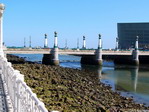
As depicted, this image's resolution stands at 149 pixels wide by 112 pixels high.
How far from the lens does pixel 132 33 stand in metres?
147

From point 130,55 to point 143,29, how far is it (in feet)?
241

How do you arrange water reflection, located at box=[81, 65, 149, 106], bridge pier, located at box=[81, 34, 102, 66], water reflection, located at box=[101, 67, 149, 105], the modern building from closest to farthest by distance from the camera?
water reflection, located at box=[101, 67, 149, 105] < water reflection, located at box=[81, 65, 149, 106] < bridge pier, located at box=[81, 34, 102, 66] < the modern building

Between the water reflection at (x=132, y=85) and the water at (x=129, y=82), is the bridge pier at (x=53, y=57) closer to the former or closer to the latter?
the water at (x=129, y=82)

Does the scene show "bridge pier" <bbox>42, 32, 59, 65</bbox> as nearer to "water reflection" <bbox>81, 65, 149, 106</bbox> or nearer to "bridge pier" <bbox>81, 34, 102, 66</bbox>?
"bridge pier" <bbox>81, 34, 102, 66</bbox>

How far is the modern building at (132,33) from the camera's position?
145500 millimetres

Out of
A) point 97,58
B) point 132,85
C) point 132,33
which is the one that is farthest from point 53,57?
point 132,33

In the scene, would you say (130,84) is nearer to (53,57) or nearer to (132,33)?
(53,57)

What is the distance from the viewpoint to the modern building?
477 feet

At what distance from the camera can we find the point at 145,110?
20.8m

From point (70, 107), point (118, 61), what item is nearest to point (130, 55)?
point (118, 61)

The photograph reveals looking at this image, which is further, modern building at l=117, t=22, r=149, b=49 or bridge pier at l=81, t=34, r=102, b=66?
modern building at l=117, t=22, r=149, b=49

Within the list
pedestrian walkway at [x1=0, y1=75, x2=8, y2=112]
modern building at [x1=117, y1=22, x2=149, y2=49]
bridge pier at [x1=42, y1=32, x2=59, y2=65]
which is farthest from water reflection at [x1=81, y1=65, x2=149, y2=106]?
modern building at [x1=117, y1=22, x2=149, y2=49]

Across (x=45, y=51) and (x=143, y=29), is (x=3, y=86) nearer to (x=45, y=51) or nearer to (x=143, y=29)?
(x=45, y=51)

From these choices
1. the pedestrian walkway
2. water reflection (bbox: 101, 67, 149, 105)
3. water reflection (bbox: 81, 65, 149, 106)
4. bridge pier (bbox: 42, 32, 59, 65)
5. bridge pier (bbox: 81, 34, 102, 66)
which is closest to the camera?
the pedestrian walkway
